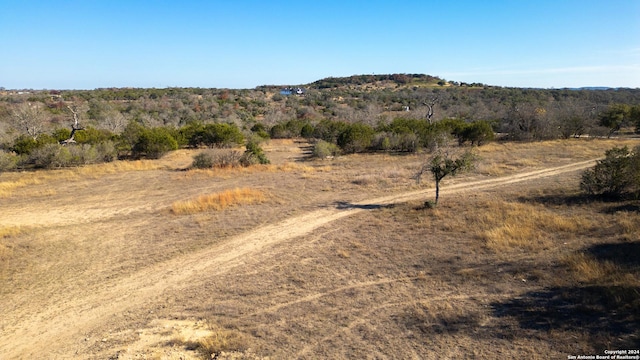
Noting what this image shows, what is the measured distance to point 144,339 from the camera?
6.61m

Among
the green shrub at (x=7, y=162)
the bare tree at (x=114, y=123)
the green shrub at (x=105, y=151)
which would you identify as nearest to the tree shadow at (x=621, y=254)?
the green shrub at (x=105, y=151)

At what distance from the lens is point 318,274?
917 cm

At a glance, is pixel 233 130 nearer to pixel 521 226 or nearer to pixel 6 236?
pixel 6 236

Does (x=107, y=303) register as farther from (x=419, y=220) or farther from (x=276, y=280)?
(x=419, y=220)

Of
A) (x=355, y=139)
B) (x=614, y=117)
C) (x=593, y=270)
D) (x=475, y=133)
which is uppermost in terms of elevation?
(x=614, y=117)

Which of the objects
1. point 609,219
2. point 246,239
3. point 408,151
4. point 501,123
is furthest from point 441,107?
point 246,239

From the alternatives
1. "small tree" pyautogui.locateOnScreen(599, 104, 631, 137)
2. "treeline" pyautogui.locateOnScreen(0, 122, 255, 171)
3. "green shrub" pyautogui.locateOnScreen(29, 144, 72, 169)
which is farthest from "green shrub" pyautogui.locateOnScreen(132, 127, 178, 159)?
"small tree" pyautogui.locateOnScreen(599, 104, 631, 137)

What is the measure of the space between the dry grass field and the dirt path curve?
0.14ft

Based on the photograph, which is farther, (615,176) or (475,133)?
(475,133)

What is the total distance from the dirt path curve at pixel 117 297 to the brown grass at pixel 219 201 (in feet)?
11.2

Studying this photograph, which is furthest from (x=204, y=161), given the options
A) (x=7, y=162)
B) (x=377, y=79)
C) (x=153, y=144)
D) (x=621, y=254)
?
(x=377, y=79)

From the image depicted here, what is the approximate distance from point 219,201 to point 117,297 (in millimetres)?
7931

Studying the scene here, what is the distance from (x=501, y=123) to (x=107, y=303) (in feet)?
151

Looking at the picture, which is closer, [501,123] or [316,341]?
[316,341]
